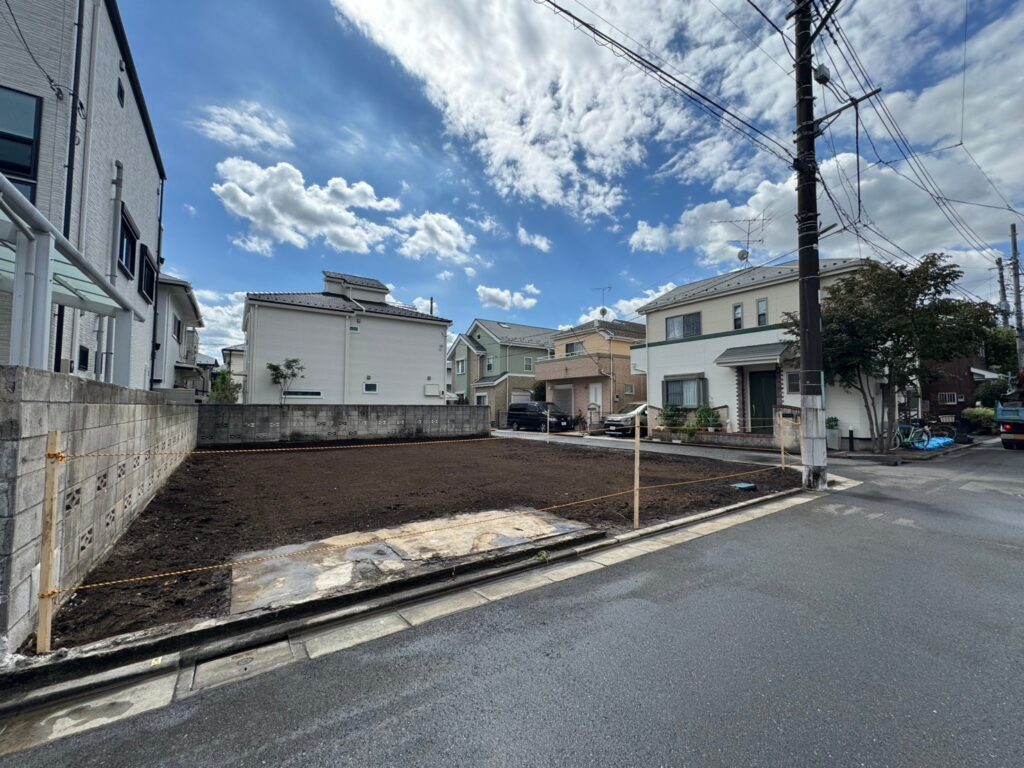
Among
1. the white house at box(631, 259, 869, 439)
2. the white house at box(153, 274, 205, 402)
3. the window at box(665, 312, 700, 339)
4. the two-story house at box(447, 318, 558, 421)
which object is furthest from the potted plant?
the white house at box(153, 274, 205, 402)

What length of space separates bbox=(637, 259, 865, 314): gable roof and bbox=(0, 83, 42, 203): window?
58.1 ft

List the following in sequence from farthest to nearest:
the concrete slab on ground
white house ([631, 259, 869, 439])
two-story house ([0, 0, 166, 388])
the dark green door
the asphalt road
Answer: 1. the dark green door
2. white house ([631, 259, 869, 439])
3. the concrete slab on ground
4. two-story house ([0, 0, 166, 388])
5. the asphalt road

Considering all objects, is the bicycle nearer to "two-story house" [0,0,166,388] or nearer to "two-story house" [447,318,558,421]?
"two-story house" [447,318,558,421]

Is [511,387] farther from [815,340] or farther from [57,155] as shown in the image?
[57,155]

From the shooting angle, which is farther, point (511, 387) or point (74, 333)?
point (511, 387)

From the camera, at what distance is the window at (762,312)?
662 inches

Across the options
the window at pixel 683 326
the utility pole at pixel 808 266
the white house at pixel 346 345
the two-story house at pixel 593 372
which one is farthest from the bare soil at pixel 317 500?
the two-story house at pixel 593 372

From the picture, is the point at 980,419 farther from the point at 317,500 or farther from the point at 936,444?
the point at 317,500

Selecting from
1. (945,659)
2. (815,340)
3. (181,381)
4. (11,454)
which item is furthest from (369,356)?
(945,659)

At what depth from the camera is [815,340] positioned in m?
8.33

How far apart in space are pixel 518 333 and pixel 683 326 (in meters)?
15.4

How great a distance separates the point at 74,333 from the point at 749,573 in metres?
9.36

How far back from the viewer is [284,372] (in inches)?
677

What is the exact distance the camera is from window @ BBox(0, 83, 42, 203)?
20.2 feet
